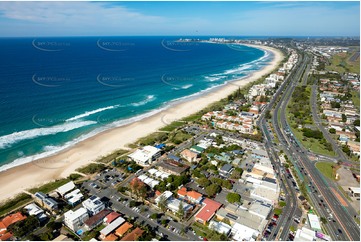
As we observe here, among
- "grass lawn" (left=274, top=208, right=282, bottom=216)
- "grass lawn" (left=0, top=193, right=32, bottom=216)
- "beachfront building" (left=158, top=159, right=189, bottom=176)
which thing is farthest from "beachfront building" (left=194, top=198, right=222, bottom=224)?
"grass lawn" (left=0, top=193, right=32, bottom=216)

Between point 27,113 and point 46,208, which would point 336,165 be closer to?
point 46,208

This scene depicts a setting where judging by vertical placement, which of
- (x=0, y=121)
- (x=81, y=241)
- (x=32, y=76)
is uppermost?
(x=32, y=76)

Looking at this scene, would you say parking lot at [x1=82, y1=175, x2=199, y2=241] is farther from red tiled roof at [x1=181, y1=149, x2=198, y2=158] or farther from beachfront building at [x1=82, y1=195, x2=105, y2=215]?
red tiled roof at [x1=181, y1=149, x2=198, y2=158]

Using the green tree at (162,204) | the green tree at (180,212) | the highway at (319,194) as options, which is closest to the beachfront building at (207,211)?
the green tree at (180,212)

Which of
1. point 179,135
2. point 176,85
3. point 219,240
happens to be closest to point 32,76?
point 176,85

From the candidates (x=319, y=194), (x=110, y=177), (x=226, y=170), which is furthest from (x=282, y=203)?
(x=110, y=177)
